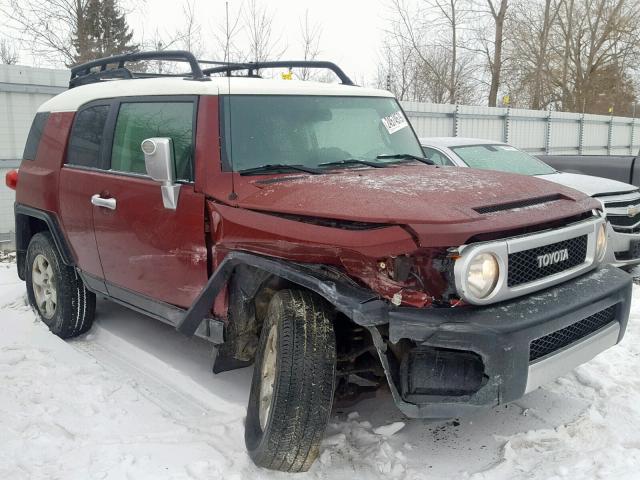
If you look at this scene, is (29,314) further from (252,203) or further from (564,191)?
(564,191)

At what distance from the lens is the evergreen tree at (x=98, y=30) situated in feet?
54.1

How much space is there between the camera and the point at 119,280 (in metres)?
4.23

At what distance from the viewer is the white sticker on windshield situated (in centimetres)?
430

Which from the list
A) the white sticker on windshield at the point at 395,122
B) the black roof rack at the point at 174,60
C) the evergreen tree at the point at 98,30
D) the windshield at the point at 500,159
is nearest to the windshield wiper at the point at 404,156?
the white sticker on windshield at the point at 395,122

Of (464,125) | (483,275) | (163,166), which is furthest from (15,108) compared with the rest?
(464,125)

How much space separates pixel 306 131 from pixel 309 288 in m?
1.33

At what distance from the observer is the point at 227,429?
340cm

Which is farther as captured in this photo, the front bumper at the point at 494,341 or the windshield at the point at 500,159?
the windshield at the point at 500,159

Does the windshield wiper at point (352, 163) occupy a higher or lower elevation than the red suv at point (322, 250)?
higher

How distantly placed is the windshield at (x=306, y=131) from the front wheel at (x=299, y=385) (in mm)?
1015

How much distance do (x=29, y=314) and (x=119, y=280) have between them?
1698mm

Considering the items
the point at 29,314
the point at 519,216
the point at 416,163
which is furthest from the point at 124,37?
the point at 519,216

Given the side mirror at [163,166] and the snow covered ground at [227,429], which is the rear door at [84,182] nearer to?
the snow covered ground at [227,429]

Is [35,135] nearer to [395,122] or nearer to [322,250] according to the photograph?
[395,122]
